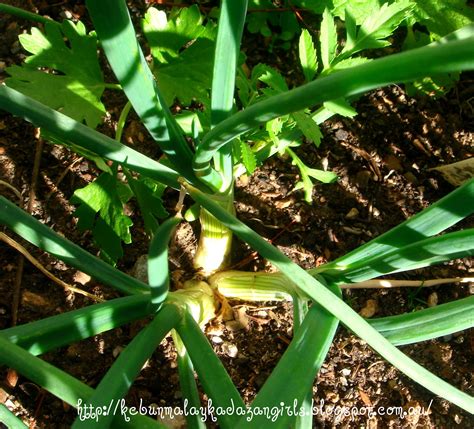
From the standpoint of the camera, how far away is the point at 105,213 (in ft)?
3.78

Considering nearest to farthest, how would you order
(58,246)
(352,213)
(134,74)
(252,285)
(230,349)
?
(134,74) < (58,246) < (252,285) < (230,349) < (352,213)

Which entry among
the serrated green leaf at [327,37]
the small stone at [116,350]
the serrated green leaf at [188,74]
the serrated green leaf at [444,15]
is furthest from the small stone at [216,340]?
the serrated green leaf at [444,15]

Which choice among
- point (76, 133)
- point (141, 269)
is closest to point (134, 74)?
point (76, 133)

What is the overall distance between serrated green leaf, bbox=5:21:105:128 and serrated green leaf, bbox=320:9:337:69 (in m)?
0.41

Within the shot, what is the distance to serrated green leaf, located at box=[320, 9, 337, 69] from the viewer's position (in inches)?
40.3

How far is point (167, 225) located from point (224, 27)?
0.94 feet

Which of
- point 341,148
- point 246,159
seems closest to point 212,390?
point 246,159

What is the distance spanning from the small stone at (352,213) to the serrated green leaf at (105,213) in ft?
1.92

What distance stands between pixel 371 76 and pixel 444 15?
940mm

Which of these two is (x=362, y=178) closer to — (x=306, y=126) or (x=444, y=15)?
(x=444, y=15)

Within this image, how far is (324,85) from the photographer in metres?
0.57

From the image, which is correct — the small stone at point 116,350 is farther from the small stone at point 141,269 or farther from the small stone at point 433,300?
the small stone at point 433,300

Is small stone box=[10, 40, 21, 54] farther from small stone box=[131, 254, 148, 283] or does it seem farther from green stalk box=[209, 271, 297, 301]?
green stalk box=[209, 271, 297, 301]

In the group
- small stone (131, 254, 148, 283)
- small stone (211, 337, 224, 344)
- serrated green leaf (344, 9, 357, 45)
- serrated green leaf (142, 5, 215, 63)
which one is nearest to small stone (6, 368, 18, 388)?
small stone (131, 254, 148, 283)
